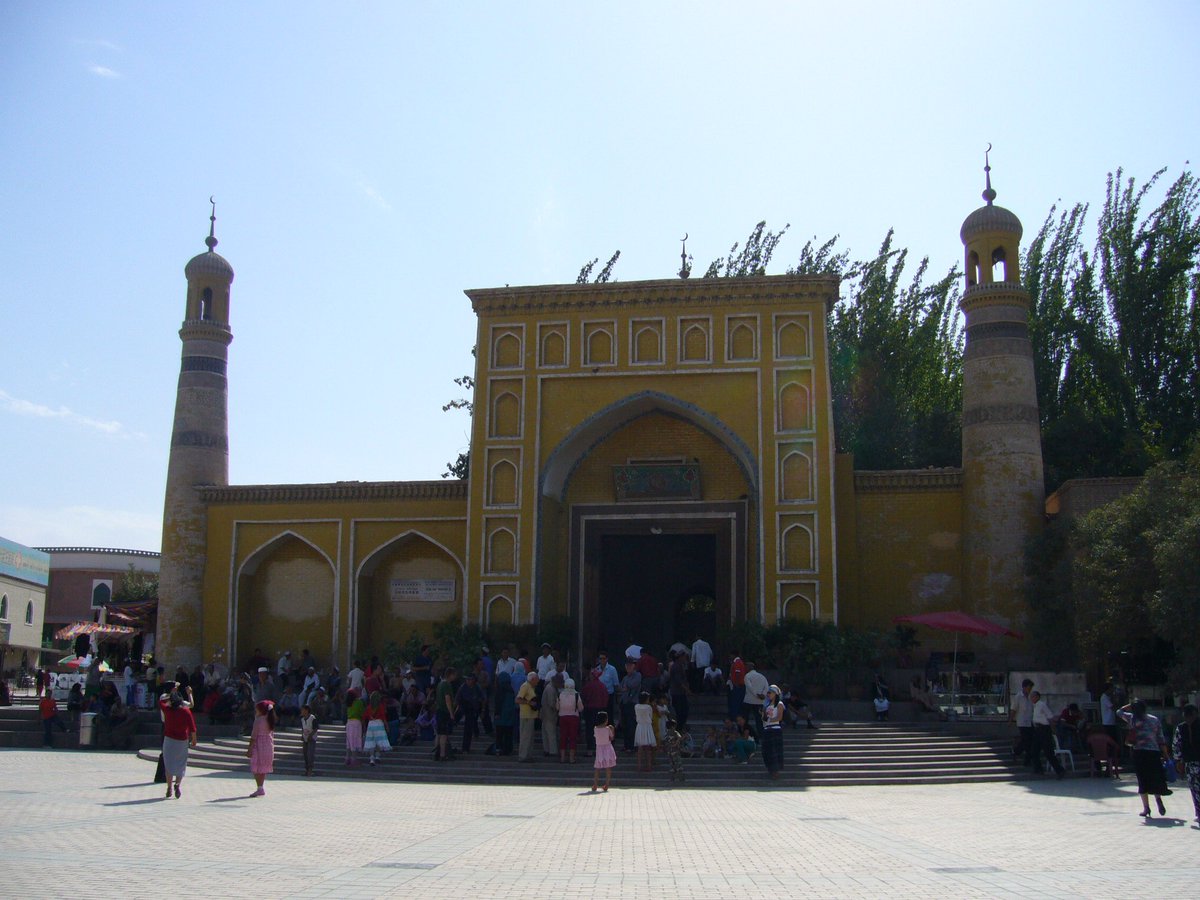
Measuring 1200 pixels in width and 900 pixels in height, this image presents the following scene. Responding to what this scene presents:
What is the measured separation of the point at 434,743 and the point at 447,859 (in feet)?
28.0

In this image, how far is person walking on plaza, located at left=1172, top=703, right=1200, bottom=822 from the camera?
34.4ft

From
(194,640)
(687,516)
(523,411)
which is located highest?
(523,411)

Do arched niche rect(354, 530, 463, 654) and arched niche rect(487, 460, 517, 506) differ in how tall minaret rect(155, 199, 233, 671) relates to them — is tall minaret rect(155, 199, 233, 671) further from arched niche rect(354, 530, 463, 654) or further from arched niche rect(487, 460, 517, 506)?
arched niche rect(487, 460, 517, 506)

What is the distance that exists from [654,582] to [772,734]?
527 inches

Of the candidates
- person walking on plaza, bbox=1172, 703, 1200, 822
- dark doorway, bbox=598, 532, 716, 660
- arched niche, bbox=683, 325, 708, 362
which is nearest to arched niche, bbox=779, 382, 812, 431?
arched niche, bbox=683, 325, 708, 362

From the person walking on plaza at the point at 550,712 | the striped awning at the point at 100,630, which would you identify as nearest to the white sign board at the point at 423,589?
the striped awning at the point at 100,630

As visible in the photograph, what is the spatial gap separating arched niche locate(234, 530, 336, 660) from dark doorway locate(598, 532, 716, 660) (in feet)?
18.5

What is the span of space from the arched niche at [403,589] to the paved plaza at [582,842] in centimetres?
927

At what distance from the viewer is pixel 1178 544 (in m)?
14.7

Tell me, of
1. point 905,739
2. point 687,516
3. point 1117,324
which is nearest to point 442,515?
point 687,516

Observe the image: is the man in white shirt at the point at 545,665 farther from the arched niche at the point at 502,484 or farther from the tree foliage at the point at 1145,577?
the tree foliage at the point at 1145,577

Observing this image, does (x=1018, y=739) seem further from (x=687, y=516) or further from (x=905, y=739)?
(x=687, y=516)

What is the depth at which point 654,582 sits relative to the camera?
1080 inches

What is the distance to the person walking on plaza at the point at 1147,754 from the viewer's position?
1099cm
